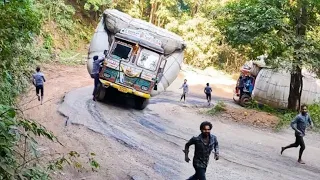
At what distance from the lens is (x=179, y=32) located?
32.5 m

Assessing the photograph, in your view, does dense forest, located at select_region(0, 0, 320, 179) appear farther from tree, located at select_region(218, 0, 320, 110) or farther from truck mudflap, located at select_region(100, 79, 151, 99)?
truck mudflap, located at select_region(100, 79, 151, 99)

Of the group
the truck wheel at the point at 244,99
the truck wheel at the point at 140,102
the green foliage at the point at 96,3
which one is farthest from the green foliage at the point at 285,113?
the green foliage at the point at 96,3

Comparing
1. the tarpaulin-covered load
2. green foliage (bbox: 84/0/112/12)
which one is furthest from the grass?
the tarpaulin-covered load

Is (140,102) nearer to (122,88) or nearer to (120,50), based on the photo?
(122,88)

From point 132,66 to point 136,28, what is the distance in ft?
8.29

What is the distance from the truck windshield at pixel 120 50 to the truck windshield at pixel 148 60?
508 millimetres

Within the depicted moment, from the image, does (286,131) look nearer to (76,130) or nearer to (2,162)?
(76,130)

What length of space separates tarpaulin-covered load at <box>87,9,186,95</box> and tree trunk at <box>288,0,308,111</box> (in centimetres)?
462

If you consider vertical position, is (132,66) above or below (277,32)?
below

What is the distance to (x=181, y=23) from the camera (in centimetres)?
3294

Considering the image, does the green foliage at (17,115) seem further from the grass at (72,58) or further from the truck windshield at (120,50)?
the grass at (72,58)

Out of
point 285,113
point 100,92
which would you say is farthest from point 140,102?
point 285,113

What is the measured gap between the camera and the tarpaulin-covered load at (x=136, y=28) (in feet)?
52.2

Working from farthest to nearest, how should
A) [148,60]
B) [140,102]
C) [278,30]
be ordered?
[278,30] → [140,102] → [148,60]
